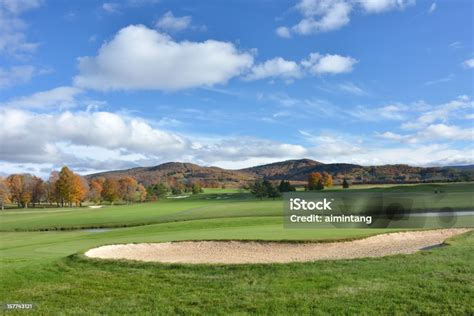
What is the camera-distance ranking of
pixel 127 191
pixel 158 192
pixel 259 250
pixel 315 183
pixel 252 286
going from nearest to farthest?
pixel 252 286
pixel 259 250
pixel 315 183
pixel 127 191
pixel 158 192

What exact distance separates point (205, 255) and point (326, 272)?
646cm

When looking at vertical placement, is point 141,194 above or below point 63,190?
below

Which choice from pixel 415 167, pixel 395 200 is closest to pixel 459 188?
pixel 395 200

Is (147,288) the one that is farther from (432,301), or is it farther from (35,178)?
(35,178)

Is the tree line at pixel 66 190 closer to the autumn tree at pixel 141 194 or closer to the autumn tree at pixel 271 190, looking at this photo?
the autumn tree at pixel 141 194

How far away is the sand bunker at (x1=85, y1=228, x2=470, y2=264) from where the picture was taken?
1411cm

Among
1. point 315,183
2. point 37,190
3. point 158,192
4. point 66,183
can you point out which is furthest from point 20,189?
point 315,183

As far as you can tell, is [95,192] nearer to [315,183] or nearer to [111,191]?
[111,191]

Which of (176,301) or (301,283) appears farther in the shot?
(301,283)

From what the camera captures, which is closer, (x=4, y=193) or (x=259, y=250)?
(x=259, y=250)

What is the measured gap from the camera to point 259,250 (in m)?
15.8

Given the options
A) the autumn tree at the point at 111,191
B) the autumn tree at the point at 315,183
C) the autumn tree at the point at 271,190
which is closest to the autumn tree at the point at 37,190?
the autumn tree at the point at 111,191

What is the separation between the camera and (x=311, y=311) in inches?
284

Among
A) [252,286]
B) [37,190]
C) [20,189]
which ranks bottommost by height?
[252,286]
